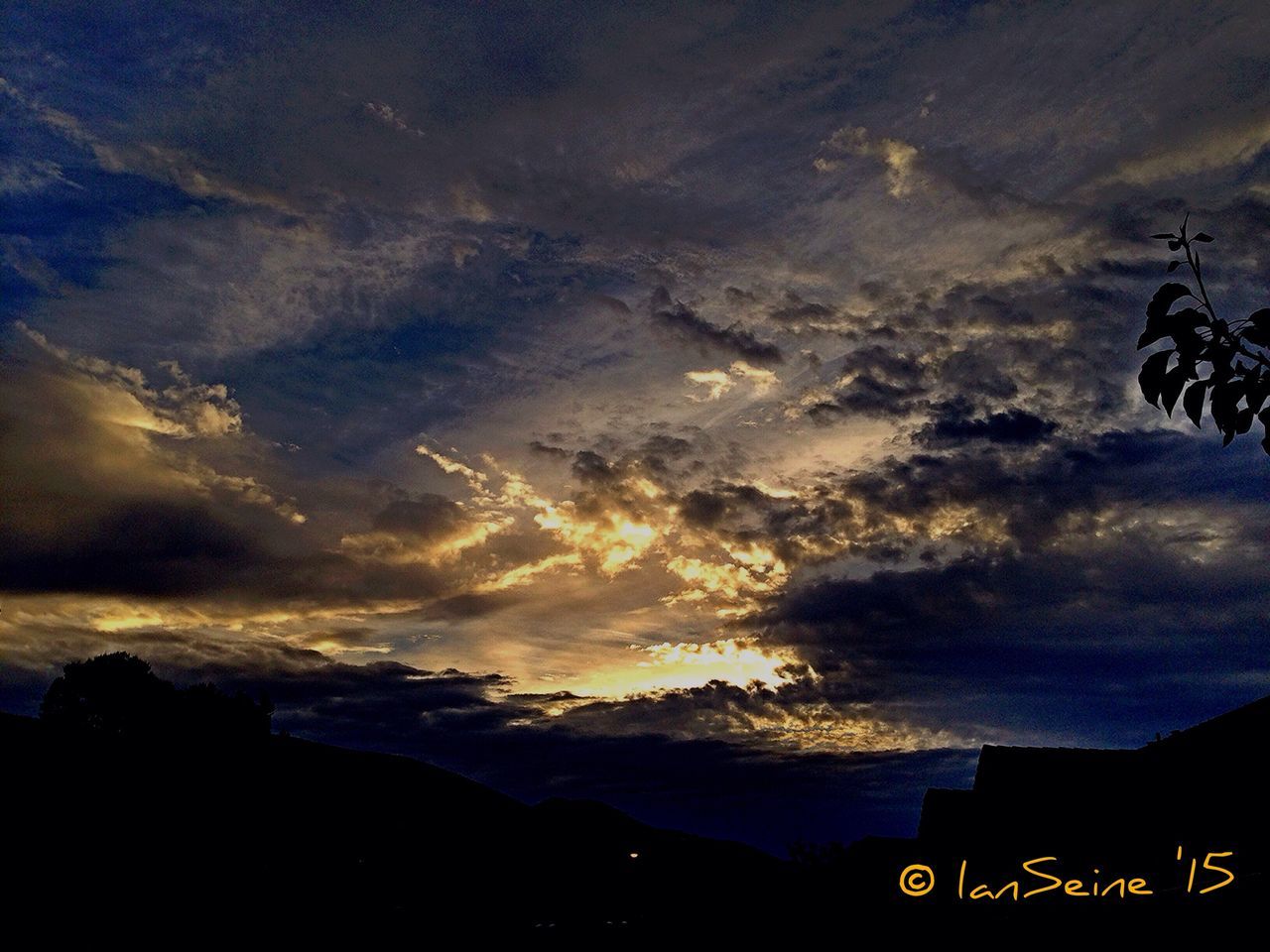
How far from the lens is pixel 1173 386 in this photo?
3121mm

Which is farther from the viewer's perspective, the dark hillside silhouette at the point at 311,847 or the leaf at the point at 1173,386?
the dark hillside silhouette at the point at 311,847

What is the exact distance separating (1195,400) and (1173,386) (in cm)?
12

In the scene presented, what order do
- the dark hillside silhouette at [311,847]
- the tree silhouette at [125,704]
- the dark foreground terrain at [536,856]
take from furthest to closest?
the tree silhouette at [125,704] < the dark hillside silhouette at [311,847] < the dark foreground terrain at [536,856]

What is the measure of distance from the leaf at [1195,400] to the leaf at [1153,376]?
12cm

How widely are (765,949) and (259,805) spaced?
13190 mm

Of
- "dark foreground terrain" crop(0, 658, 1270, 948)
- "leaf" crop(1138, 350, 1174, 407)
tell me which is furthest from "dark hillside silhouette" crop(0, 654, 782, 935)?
"leaf" crop(1138, 350, 1174, 407)

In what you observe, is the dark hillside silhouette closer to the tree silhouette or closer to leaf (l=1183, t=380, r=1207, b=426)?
the tree silhouette

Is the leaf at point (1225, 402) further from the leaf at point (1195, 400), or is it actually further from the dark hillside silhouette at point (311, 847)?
the dark hillside silhouette at point (311, 847)

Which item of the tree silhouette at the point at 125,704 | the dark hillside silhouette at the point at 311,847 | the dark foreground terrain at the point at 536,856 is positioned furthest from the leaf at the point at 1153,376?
the tree silhouette at the point at 125,704

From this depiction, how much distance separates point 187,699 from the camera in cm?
4931

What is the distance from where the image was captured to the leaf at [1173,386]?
10.1 feet

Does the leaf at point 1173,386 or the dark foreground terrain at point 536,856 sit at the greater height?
the leaf at point 1173,386

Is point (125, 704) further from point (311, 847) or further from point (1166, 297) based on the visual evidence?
point (1166, 297)

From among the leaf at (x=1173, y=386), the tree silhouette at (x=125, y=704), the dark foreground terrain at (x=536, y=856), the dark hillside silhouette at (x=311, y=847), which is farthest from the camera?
the tree silhouette at (x=125, y=704)
